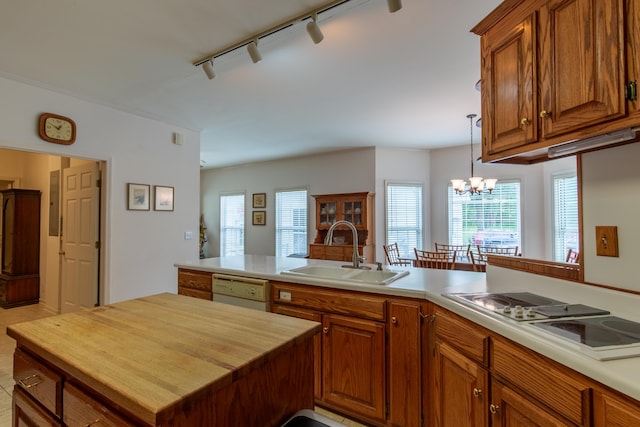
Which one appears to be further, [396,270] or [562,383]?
[396,270]

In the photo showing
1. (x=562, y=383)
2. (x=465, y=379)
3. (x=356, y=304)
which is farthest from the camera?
(x=356, y=304)

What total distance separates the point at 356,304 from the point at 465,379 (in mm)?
711

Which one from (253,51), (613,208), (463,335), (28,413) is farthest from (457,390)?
(253,51)

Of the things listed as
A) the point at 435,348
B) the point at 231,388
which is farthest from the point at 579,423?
the point at 231,388

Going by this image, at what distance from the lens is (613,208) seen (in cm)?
140

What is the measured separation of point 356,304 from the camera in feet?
6.38

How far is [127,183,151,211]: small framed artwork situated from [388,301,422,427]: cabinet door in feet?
11.0

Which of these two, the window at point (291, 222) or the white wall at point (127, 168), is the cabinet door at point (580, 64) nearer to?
the white wall at point (127, 168)

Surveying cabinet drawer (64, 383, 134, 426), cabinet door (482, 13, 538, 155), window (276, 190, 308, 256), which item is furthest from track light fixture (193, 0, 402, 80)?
window (276, 190, 308, 256)

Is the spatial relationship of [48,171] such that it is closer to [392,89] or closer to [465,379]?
[392,89]

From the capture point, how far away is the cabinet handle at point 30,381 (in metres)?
1.03

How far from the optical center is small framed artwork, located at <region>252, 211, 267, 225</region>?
7047 mm

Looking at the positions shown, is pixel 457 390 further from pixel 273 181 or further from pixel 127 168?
pixel 273 181

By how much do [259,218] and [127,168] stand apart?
3544mm
